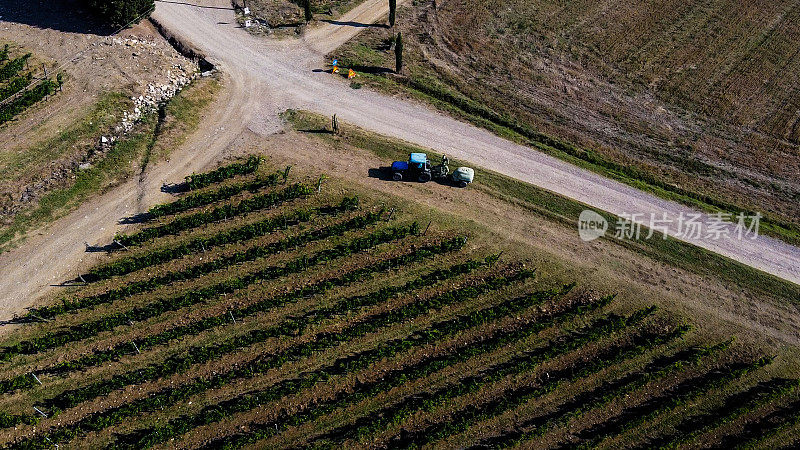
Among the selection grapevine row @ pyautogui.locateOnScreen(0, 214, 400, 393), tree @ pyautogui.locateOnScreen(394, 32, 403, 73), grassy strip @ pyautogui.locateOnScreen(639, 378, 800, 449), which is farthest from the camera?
tree @ pyautogui.locateOnScreen(394, 32, 403, 73)

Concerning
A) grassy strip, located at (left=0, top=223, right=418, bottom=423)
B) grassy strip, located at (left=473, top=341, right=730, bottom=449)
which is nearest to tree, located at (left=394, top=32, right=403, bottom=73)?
grassy strip, located at (left=0, top=223, right=418, bottom=423)

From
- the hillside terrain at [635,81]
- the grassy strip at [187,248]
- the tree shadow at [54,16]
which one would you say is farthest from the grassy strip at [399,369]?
the tree shadow at [54,16]

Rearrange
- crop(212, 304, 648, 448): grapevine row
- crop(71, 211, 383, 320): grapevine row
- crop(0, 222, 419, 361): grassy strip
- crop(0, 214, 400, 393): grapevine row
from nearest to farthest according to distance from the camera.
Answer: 1. crop(212, 304, 648, 448): grapevine row
2. crop(0, 214, 400, 393): grapevine row
3. crop(0, 222, 419, 361): grassy strip
4. crop(71, 211, 383, 320): grapevine row

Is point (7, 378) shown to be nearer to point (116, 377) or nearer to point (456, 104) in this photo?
point (116, 377)

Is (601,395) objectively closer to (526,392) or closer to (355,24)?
(526,392)

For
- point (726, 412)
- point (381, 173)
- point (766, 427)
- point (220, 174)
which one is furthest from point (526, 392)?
point (220, 174)

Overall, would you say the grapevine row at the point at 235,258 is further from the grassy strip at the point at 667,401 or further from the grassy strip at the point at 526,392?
the grassy strip at the point at 667,401

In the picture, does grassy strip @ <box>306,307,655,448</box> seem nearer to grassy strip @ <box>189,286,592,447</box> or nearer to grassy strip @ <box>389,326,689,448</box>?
grassy strip @ <box>389,326,689,448</box>
